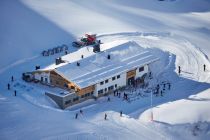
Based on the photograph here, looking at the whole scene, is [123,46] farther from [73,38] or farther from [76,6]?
[76,6]

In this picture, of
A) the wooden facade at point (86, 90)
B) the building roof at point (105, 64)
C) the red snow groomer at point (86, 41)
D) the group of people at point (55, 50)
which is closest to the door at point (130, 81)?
the building roof at point (105, 64)

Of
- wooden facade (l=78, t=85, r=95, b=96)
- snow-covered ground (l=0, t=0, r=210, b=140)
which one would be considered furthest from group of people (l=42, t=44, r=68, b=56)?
wooden facade (l=78, t=85, r=95, b=96)

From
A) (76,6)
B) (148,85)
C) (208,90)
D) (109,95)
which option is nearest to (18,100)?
(109,95)

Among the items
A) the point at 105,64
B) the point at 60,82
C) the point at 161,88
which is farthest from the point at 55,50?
the point at 161,88

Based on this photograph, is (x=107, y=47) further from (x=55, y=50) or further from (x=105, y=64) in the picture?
(x=105, y=64)

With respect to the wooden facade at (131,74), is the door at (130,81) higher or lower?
lower

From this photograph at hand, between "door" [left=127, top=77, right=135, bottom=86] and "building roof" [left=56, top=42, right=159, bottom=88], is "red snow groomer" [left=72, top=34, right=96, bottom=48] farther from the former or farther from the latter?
"door" [left=127, top=77, right=135, bottom=86]

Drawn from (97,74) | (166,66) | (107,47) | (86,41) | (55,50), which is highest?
(86,41)

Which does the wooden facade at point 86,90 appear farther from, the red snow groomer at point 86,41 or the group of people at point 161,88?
the red snow groomer at point 86,41
